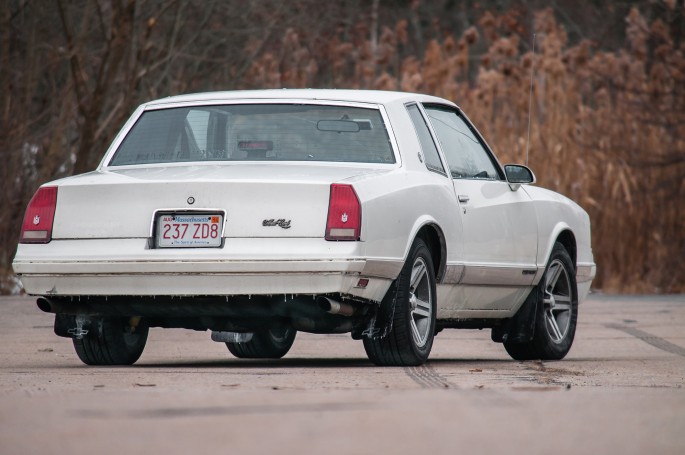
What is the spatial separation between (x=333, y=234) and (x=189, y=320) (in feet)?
3.63

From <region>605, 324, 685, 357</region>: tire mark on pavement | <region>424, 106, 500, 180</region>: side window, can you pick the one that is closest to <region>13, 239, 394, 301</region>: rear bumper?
<region>424, 106, 500, 180</region>: side window

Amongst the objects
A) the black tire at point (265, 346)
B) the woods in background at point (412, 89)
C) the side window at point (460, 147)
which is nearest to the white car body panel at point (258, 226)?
the side window at point (460, 147)

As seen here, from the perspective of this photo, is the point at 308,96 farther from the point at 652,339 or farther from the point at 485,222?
the point at 652,339

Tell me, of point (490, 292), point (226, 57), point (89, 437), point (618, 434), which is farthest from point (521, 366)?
point (226, 57)

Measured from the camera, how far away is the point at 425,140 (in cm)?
973

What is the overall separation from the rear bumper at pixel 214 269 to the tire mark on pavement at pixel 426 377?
44 cm

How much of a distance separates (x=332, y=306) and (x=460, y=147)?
235cm

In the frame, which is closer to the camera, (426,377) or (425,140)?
(426,377)

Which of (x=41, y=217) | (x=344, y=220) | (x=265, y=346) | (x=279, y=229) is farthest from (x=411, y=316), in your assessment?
(x=265, y=346)

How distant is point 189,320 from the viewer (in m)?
8.92

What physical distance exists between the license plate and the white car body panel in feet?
0.17

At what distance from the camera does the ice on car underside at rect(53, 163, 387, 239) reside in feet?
27.3

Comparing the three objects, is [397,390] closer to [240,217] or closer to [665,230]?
[240,217]

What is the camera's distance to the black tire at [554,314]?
10.7 m
